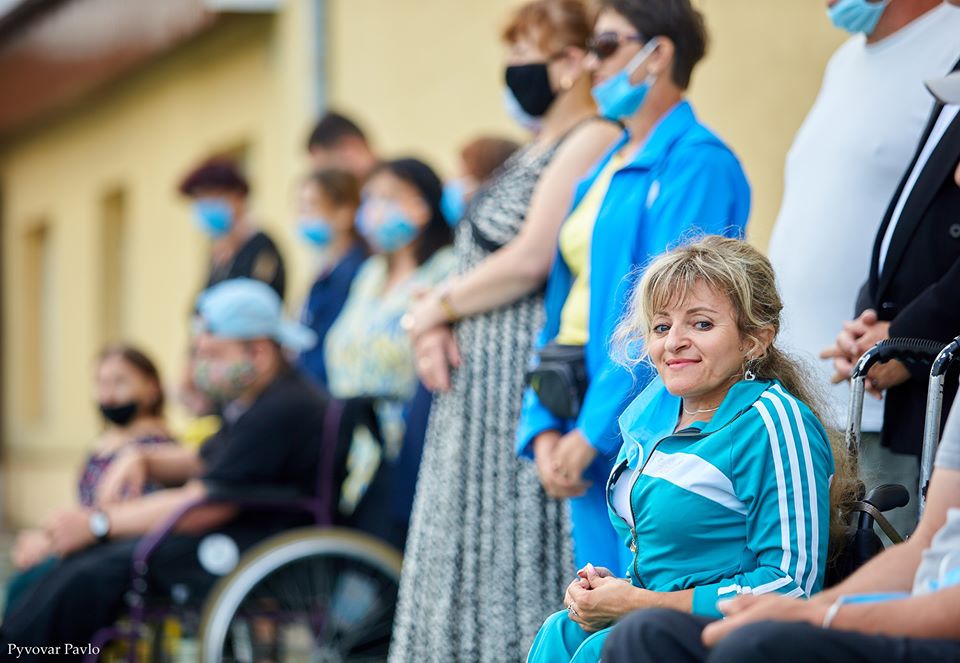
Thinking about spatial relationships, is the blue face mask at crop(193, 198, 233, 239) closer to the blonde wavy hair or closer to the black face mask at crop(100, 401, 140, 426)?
the black face mask at crop(100, 401, 140, 426)

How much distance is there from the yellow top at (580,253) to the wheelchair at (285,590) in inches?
64.6

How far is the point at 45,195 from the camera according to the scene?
16.2 meters

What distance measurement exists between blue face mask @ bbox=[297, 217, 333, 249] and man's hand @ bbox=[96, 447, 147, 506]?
1.32m

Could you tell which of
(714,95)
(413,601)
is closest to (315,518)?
(413,601)

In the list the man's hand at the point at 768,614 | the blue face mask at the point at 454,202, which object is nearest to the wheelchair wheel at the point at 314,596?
the blue face mask at the point at 454,202

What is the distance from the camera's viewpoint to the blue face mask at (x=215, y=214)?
24.3 feet

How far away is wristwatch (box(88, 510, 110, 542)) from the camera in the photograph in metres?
5.54

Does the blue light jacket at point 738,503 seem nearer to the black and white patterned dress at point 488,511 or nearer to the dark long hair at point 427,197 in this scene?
the black and white patterned dress at point 488,511

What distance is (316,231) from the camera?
6871 millimetres

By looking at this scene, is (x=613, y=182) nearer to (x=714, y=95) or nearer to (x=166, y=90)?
(x=714, y=95)

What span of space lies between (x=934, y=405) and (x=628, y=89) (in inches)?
51.0

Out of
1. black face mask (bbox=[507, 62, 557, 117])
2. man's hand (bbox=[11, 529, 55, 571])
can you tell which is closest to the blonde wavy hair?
black face mask (bbox=[507, 62, 557, 117])

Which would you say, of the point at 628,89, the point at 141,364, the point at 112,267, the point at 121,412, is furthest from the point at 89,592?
the point at 112,267

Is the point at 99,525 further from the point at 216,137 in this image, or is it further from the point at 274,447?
the point at 216,137
